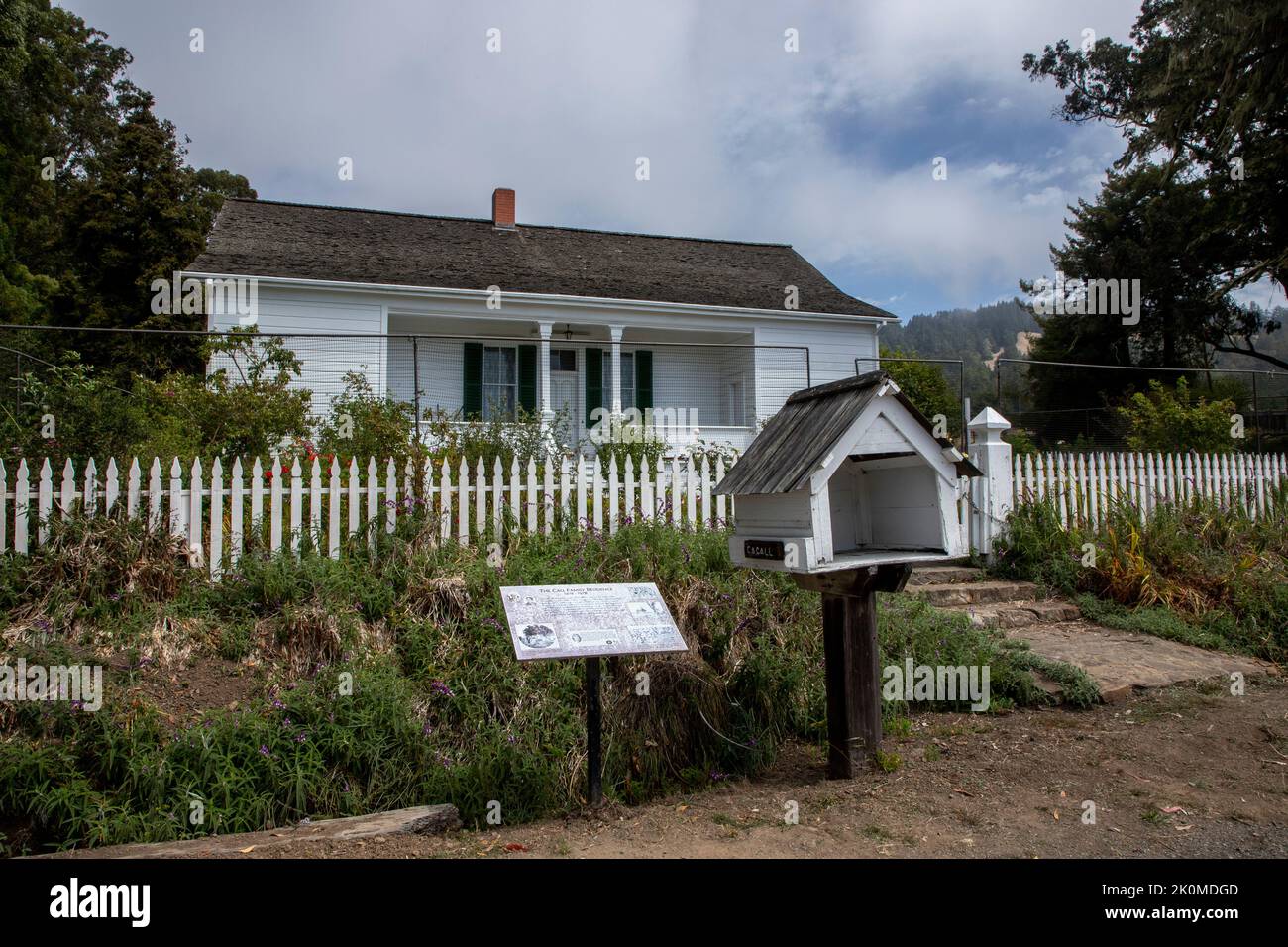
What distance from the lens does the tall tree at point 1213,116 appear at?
14.8m

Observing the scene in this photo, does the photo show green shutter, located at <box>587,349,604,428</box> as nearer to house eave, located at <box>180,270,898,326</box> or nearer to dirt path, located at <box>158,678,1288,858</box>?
house eave, located at <box>180,270,898,326</box>

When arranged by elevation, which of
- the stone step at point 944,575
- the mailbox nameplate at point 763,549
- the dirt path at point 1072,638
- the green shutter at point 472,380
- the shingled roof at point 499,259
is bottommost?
the dirt path at point 1072,638

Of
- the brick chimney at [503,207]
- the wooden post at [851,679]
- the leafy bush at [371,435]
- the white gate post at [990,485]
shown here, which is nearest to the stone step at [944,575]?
the white gate post at [990,485]

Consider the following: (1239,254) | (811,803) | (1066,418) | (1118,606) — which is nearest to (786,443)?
(811,803)

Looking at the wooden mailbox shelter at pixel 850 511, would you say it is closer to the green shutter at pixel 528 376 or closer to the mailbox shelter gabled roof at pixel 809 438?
the mailbox shelter gabled roof at pixel 809 438

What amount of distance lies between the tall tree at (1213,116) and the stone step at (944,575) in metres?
12.5

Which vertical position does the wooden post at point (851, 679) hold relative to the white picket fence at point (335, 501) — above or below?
below

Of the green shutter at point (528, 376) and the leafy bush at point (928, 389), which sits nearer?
the green shutter at point (528, 376)

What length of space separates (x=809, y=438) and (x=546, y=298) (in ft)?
40.2

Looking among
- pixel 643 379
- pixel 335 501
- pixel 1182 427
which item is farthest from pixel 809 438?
pixel 643 379

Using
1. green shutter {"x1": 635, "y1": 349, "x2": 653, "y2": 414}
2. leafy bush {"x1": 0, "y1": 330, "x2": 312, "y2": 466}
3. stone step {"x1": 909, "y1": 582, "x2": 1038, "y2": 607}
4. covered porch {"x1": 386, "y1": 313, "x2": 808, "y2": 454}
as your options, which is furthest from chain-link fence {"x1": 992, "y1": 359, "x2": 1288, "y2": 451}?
leafy bush {"x1": 0, "y1": 330, "x2": 312, "y2": 466}

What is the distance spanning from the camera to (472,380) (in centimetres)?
1638

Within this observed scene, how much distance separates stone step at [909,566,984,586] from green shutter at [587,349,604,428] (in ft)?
32.0
